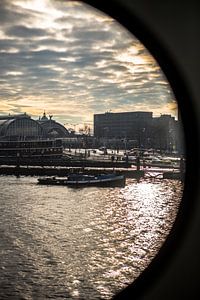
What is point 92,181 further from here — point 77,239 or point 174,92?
point 174,92

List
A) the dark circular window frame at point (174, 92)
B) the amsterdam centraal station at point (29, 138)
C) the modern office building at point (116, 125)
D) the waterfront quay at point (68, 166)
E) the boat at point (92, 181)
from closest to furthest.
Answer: the dark circular window frame at point (174, 92), the boat at point (92, 181), the waterfront quay at point (68, 166), the amsterdam centraal station at point (29, 138), the modern office building at point (116, 125)

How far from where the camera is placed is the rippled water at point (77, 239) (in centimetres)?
387

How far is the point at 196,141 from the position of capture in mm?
1473

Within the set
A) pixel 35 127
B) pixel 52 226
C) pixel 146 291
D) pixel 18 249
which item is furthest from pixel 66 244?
pixel 35 127

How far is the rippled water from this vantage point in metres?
3.87

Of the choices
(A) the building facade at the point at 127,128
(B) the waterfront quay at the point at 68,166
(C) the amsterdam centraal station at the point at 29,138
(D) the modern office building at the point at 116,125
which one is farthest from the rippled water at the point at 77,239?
(D) the modern office building at the point at 116,125

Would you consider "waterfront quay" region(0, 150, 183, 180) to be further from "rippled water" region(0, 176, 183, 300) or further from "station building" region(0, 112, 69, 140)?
"rippled water" region(0, 176, 183, 300)

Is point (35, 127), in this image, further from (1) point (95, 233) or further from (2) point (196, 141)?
(2) point (196, 141)

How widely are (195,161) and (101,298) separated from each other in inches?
92.4

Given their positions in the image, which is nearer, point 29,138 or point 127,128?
point 29,138

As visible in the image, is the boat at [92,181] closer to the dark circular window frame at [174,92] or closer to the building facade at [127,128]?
the building facade at [127,128]

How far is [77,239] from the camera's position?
5.82m

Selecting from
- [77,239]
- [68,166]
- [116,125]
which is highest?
[116,125]

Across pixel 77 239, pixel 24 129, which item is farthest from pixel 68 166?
pixel 77 239
